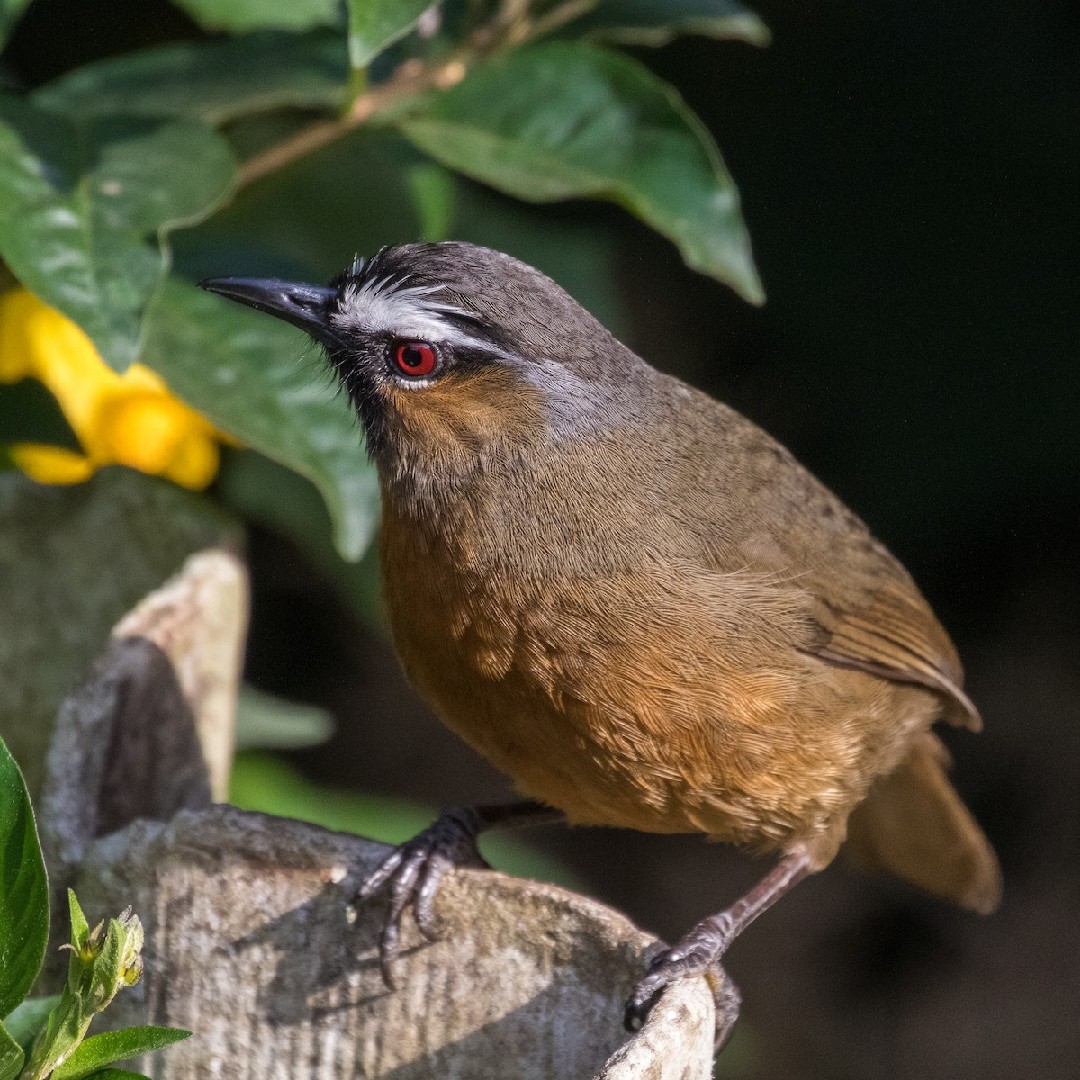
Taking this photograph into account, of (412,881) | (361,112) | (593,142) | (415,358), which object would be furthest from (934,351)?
(412,881)

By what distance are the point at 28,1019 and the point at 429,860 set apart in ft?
2.75

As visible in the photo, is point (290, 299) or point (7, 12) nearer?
point (290, 299)

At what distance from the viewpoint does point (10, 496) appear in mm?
3602

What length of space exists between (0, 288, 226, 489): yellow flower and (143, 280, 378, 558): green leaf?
256 mm

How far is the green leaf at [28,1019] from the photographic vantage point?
2264 millimetres

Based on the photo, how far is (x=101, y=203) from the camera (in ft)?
10.1

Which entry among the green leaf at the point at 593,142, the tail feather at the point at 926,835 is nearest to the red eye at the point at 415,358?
the green leaf at the point at 593,142

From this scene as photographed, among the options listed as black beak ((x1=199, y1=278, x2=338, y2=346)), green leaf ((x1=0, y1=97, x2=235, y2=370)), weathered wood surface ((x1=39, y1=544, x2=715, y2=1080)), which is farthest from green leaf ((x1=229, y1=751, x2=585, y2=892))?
green leaf ((x1=0, y1=97, x2=235, y2=370))

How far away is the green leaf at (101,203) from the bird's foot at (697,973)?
4.46ft

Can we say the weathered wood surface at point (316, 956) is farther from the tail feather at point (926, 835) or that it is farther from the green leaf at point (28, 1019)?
the tail feather at point (926, 835)

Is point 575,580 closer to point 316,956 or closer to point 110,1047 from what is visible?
point 316,956

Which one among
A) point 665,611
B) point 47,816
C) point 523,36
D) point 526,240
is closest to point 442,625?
point 665,611

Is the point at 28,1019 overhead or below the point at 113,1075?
below

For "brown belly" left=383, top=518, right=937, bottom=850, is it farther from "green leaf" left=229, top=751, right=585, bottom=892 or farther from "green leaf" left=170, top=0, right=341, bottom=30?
"green leaf" left=170, top=0, right=341, bottom=30
